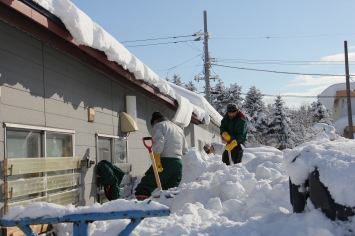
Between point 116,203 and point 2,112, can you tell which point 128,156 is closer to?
point 2,112

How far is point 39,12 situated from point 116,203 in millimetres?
2508

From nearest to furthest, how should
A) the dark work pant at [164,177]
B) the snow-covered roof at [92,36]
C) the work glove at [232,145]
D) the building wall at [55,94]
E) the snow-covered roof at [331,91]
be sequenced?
the building wall at [55,94]
the snow-covered roof at [92,36]
the dark work pant at [164,177]
the work glove at [232,145]
the snow-covered roof at [331,91]

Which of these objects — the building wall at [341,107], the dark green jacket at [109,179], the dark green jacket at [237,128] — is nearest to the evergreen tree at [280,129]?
the building wall at [341,107]

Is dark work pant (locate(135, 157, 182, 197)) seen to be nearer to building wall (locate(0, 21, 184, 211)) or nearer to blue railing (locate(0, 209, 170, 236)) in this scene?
building wall (locate(0, 21, 184, 211))

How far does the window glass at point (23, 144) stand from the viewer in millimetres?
4645

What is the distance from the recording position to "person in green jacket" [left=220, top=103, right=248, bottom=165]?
351 inches

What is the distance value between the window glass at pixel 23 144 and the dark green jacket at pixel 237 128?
4847mm

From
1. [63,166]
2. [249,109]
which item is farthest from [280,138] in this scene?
[63,166]

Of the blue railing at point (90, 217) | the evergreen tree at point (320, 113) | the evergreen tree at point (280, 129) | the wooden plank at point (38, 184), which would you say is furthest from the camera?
the evergreen tree at point (320, 113)

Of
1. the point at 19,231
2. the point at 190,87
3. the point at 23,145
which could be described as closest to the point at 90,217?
the point at 19,231

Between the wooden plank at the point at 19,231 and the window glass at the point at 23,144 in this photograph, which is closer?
the wooden plank at the point at 19,231

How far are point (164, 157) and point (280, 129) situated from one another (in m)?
36.1

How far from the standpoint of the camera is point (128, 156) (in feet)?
29.4

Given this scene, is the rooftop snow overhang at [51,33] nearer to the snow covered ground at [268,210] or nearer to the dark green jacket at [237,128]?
the snow covered ground at [268,210]
